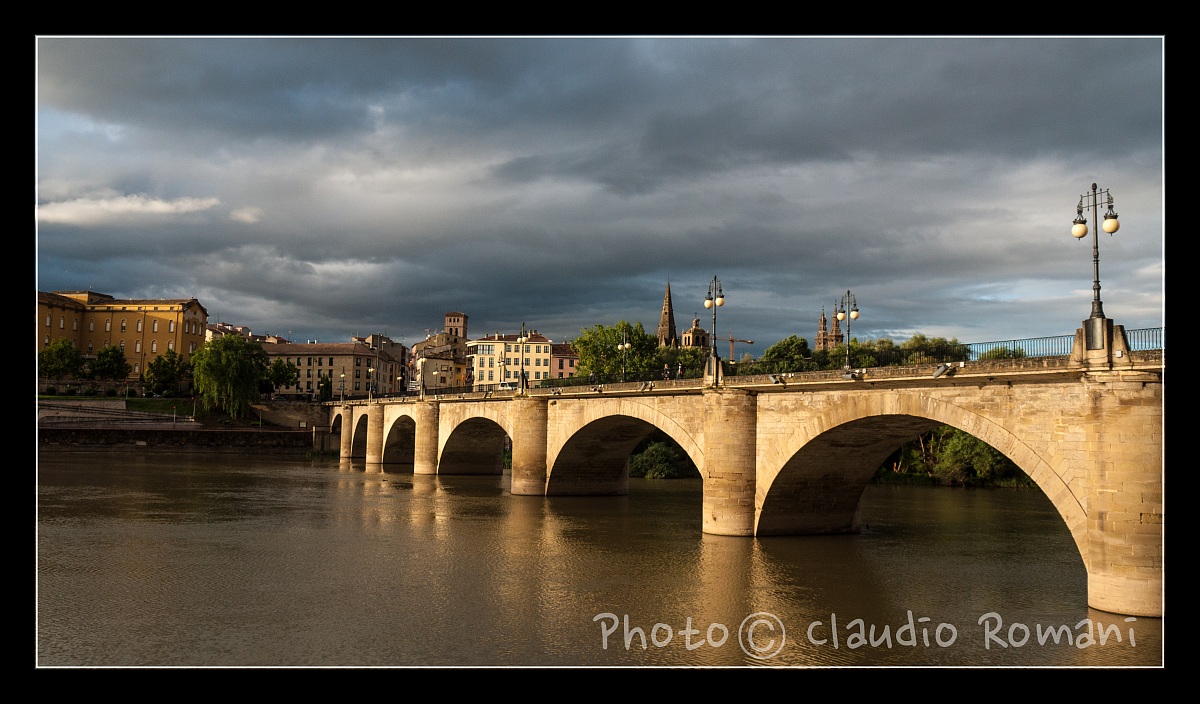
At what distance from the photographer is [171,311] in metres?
119

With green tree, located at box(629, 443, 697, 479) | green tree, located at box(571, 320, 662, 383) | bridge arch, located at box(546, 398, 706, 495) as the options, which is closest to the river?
bridge arch, located at box(546, 398, 706, 495)

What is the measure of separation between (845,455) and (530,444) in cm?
1965

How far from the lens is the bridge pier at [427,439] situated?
5884 cm

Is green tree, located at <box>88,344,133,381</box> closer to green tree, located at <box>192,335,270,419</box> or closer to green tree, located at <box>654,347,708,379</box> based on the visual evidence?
green tree, located at <box>192,335,270,419</box>

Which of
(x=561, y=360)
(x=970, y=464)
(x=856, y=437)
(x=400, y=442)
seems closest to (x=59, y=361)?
(x=400, y=442)

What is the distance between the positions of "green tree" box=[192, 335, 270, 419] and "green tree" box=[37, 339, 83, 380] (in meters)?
18.1

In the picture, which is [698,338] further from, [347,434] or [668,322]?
[347,434]

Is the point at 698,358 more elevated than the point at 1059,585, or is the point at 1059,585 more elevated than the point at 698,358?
the point at 698,358

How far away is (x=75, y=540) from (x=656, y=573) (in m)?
17.8

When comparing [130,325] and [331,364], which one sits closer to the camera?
[130,325]

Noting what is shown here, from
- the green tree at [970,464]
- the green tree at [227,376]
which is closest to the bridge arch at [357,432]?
the green tree at [227,376]

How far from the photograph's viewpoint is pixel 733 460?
2733 cm
